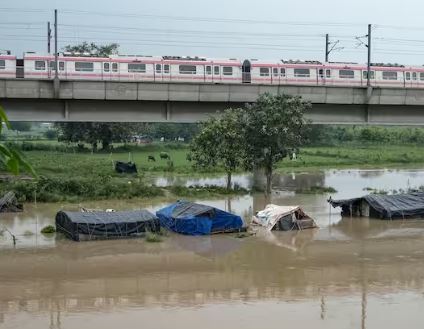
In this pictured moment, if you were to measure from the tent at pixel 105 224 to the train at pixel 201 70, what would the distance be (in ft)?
56.7

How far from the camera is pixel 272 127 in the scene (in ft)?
116

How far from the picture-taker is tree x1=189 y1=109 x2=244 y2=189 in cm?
3731

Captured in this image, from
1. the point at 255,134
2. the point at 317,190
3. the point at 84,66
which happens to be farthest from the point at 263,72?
the point at 84,66

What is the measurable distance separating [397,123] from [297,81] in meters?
7.98

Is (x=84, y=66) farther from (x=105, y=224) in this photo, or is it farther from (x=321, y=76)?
(x=105, y=224)

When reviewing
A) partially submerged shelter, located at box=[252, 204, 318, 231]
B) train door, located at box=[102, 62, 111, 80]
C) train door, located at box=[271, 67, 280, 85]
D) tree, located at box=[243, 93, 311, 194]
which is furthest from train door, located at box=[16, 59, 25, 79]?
partially submerged shelter, located at box=[252, 204, 318, 231]

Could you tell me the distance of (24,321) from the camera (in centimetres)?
1395

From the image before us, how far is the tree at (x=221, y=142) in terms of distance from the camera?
37.3 m

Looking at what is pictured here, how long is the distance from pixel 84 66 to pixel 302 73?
1604 cm

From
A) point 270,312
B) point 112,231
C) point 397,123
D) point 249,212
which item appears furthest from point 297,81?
point 270,312

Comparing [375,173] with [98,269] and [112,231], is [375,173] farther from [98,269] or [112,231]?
[98,269]

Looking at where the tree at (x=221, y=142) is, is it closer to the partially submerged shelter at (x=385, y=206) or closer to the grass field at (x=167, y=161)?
the grass field at (x=167, y=161)

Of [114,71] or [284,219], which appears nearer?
[284,219]

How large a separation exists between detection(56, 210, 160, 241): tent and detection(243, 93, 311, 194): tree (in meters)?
13.3
